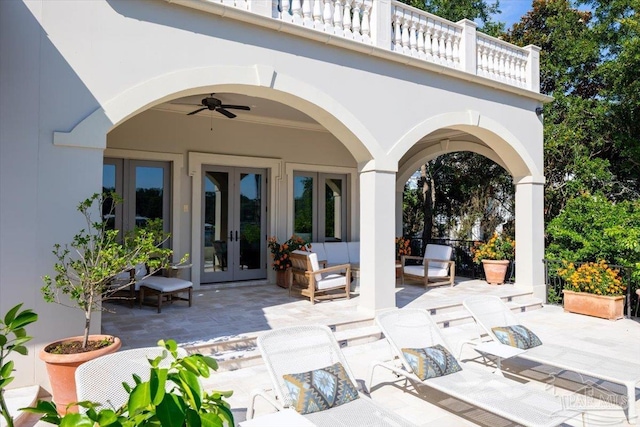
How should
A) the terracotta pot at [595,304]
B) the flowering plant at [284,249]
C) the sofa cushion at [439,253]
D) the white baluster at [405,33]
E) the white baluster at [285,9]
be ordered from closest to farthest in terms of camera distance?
the white baluster at [285,9]
the white baluster at [405,33]
the terracotta pot at [595,304]
the flowering plant at [284,249]
the sofa cushion at [439,253]

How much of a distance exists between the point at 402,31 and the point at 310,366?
17.1 feet

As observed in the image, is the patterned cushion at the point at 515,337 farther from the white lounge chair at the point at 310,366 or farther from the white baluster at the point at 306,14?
the white baluster at the point at 306,14

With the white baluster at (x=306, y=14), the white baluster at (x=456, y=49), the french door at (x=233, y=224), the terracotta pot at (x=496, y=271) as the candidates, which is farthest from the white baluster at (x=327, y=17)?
the terracotta pot at (x=496, y=271)

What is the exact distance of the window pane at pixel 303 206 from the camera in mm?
9578

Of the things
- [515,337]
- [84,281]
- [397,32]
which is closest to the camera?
[84,281]

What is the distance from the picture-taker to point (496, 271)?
30.3 ft

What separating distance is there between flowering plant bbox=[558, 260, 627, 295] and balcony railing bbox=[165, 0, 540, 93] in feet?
11.5

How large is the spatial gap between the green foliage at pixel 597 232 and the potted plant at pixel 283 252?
4.97 metres

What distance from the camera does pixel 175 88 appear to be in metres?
4.54

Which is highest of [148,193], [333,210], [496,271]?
[148,193]

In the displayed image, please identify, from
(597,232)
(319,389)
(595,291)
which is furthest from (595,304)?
(319,389)

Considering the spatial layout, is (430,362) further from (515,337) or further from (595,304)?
(595,304)

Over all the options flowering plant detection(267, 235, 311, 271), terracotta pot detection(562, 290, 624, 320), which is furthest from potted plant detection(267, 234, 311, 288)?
terracotta pot detection(562, 290, 624, 320)

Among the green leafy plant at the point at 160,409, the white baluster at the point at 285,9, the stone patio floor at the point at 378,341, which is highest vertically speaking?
the white baluster at the point at 285,9
